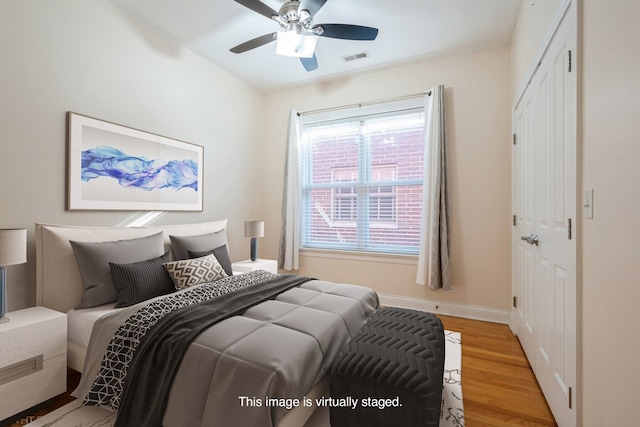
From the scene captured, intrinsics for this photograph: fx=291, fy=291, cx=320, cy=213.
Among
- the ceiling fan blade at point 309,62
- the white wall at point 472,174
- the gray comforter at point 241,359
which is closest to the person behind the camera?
the gray comforter at point 241,359

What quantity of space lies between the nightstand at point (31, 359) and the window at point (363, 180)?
2830mm

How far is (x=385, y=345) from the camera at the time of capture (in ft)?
4.94

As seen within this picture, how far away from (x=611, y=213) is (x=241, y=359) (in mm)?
1578

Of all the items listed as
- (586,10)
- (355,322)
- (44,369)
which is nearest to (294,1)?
(586,10)

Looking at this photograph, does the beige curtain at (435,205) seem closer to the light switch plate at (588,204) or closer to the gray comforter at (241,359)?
the gray comforter at (241,359)

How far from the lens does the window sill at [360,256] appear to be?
3574 millimetres

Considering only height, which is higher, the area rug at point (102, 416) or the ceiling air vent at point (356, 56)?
the ceiling air vent at point (356, 56)

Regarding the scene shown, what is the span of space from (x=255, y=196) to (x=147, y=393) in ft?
10.2

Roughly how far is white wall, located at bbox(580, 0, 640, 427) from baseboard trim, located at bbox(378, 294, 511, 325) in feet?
6.61

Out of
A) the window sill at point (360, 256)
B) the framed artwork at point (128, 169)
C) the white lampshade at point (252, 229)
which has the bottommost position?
the window sill at point (360, 256)

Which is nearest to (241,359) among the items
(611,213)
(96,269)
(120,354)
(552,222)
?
(120,354)

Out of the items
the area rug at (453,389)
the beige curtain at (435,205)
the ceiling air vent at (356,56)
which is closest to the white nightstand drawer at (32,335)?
the area rug at (453,389)

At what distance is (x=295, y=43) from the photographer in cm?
252

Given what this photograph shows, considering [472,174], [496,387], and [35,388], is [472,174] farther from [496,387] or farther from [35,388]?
[35,388]
